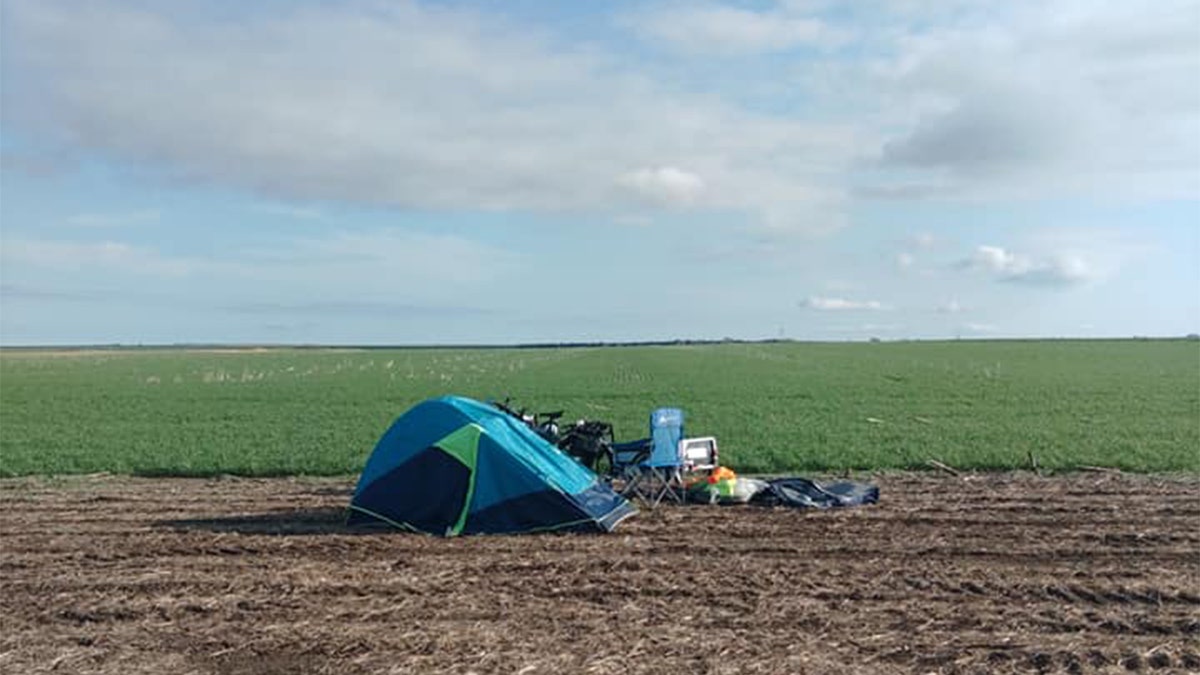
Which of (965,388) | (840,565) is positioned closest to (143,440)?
(840,565)

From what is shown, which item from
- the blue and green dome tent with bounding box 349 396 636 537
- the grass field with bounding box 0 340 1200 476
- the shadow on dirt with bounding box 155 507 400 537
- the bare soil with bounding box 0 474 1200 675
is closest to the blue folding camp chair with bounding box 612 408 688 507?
the bare soil with bounding box 0 474 1200 675

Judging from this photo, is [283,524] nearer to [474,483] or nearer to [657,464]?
[474,483]

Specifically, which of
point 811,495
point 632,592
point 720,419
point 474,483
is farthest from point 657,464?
point 720,419

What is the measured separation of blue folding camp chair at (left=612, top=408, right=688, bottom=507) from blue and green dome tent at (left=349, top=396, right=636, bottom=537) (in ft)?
3.50

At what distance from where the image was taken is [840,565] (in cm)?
923

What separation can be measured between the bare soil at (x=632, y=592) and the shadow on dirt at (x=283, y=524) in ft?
0.20

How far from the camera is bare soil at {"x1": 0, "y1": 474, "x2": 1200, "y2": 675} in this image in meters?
6.85

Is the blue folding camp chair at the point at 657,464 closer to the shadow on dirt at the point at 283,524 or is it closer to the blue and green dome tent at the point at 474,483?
the blue and green dome tent at the point at 474,483

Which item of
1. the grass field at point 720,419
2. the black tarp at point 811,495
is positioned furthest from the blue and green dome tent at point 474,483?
the grass field at point 720,419

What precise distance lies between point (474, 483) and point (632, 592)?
3278 mm

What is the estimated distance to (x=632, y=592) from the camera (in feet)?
27.6

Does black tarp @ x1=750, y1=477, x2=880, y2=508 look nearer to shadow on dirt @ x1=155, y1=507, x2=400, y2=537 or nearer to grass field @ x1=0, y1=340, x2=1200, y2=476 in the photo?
grass field @ x1=0, y1=340, x2=1200, y2=476

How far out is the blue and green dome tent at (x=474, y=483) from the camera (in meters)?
11.0

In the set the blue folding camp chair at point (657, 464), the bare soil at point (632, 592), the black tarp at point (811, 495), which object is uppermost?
the blue folding camp chair at point (657, 464)
